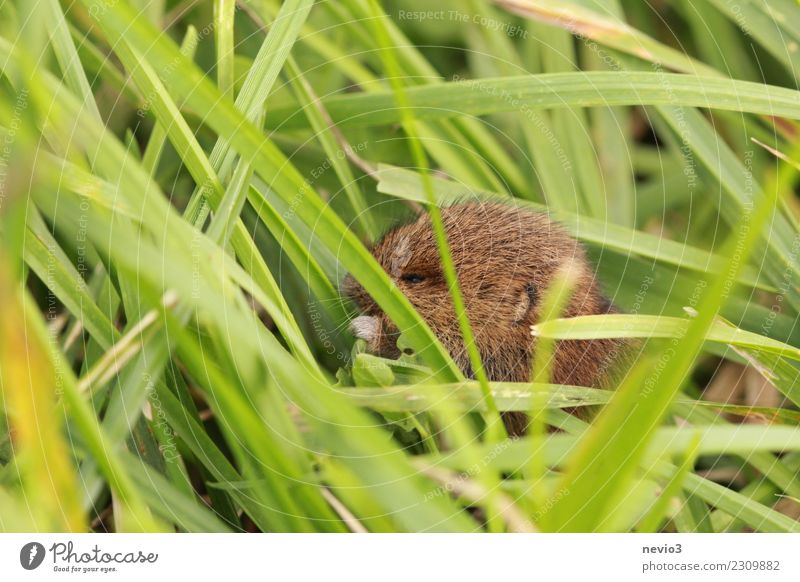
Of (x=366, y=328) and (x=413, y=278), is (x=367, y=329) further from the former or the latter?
(x=413, y=278)

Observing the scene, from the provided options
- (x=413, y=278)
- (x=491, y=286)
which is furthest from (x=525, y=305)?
(x=413, y=278)

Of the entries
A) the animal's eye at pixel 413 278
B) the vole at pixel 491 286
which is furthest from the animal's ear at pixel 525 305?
the animal's eye at pixel 413 278

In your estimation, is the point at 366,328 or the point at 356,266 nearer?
the point at 356,266

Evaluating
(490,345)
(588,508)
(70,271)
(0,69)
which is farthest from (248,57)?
(588,508)

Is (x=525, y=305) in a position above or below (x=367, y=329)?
above

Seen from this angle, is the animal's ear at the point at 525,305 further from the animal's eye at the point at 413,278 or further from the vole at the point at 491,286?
the animal's eye at the point at 413,278
